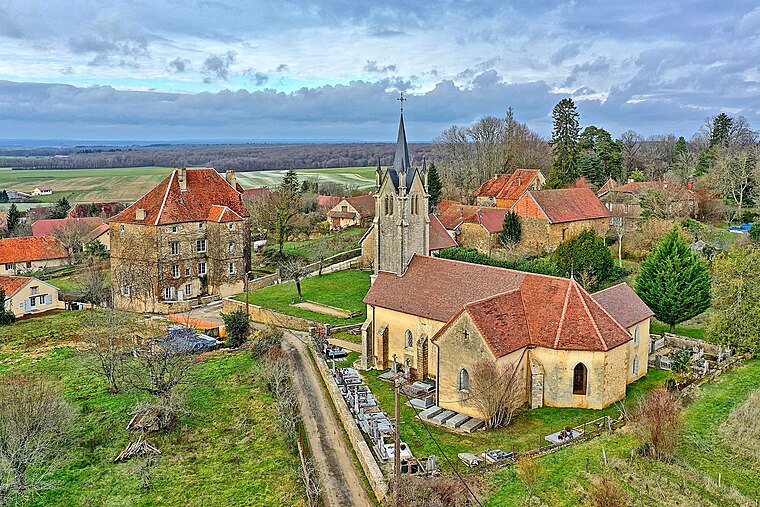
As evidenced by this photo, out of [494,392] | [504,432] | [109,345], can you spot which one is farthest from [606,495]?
[109,345]

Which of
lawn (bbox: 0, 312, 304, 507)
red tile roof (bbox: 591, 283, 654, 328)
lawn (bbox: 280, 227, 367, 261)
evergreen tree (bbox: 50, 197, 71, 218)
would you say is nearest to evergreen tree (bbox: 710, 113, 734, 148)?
lawn (bbox: 280, 227, 367, 261)

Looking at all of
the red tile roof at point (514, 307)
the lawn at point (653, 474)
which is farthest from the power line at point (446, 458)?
the red tile roof at point (514, 307)

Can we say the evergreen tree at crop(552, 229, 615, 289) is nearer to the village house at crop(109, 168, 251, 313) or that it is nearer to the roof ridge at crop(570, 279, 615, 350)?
the roof ridge at crop(570, 279, 615, 350)

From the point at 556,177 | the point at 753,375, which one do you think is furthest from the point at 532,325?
the point at 556,177

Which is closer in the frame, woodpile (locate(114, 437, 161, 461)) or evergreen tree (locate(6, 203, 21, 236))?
woodpile (locate(114, 437, 161, 461))

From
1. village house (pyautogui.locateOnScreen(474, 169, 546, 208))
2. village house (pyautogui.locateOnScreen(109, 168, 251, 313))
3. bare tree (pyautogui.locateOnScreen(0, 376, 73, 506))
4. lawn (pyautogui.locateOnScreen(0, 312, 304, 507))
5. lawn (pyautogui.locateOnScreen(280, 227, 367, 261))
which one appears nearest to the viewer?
bare tree (pyautogui.locateOnScreen(0, 376, 73, 506))

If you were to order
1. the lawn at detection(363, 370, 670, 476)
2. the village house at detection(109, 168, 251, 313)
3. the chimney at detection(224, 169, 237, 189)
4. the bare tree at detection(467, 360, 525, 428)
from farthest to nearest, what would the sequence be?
the chimney at detection(224, 169, 237, 189) → the village house at detection(109, 168, 251, 313) → the bare tree at detection(467, 360, 525, 428) → the lawn at detection(363, 370, 670, 476)

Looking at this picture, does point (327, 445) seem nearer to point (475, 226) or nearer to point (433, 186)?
point (475, 226)
